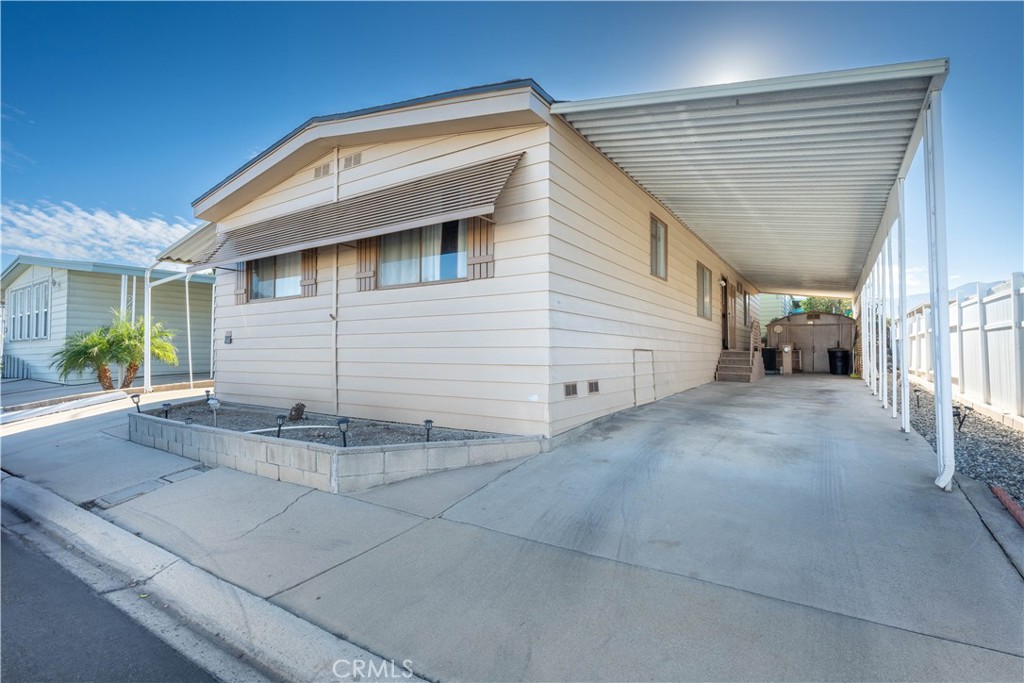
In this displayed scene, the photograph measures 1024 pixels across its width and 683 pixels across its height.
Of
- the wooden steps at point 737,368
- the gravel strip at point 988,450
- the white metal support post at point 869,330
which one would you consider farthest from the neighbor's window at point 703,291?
the gravel strip at point 988,450

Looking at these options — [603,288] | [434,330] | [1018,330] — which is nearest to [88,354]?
[434,330]

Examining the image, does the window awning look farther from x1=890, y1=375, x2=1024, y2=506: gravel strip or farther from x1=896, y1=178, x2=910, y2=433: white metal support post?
x1=890, y1=375, x2=1024, y2=506: gravel strip

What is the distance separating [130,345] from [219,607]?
477 inches

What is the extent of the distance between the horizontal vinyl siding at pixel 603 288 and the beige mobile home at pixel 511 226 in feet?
0.11

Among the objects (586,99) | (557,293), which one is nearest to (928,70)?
(586,99)

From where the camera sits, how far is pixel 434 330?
18.1ft

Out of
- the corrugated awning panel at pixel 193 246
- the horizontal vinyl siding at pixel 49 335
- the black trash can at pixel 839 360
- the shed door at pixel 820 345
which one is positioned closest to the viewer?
the corrugated awning panel at pixel 193 246

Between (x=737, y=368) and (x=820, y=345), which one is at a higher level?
(x=820, y=345)

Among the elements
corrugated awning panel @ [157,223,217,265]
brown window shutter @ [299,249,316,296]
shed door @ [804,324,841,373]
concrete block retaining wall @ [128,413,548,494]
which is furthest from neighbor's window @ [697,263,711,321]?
corrugated awning panel @ [157,223,217,265]

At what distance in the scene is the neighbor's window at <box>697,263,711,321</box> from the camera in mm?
10297

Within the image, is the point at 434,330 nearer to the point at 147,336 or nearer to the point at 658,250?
the point at 658,250

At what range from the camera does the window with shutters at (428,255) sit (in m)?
5.20

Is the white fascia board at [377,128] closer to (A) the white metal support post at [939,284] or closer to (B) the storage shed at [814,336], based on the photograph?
(A) the white metal support post at [939,284]

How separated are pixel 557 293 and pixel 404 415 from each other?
8.50 ft
